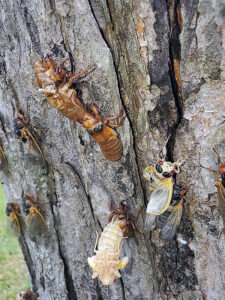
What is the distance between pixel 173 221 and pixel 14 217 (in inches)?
73.5

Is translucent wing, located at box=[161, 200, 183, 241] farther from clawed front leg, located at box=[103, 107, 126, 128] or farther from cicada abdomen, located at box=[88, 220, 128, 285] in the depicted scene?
clawed front leg, located at box=[103, 107, 126, 128]

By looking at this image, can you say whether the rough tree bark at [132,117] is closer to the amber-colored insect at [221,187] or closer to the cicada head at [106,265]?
the amber-colored insect at [221,187]

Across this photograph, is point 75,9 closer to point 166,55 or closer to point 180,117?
point 166,55

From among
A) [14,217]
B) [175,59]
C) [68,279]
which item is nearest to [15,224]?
[14,217]

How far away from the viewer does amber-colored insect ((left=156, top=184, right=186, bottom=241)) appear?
2129 millimetres

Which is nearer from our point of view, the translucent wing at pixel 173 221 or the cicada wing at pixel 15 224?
the translucent wing at pixel 173 221

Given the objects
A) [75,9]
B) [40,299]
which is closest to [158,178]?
[75,9]

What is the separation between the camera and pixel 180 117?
Result: 79.6 inches

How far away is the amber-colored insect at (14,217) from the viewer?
3.15m

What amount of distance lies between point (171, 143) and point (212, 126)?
0.32m

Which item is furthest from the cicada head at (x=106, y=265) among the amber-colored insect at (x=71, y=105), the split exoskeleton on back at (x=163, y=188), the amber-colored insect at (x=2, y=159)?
the amber-colored insect at (x=2, y=159)

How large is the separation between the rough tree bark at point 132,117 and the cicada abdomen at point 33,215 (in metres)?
0.08

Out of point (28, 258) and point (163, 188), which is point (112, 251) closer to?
point (163, 188)

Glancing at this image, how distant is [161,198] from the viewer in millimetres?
2131
